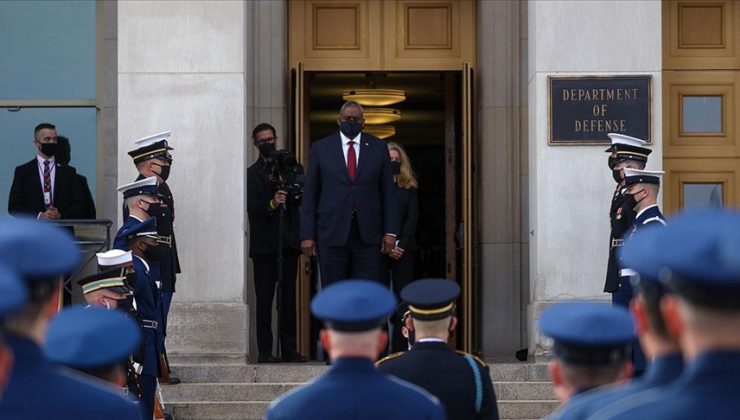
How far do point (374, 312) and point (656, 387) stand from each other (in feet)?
3.50

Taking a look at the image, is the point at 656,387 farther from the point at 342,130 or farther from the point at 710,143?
the point at 710,143

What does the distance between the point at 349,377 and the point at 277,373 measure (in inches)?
333

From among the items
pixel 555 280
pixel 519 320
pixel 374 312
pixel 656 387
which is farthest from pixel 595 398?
pixel 519 320

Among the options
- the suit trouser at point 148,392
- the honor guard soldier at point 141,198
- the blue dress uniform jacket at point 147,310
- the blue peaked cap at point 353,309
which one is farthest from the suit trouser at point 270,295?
the blue peaked cap at point 353,309

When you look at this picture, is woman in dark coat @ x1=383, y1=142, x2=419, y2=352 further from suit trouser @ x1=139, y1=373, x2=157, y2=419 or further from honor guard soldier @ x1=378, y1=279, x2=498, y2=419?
honor guard soldier @ x1=378, y1=279, x2=498, y2=419

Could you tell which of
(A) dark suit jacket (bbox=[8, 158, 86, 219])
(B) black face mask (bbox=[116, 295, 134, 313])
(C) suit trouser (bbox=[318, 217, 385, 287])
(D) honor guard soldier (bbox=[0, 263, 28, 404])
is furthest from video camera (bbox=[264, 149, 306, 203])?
(D) honor guard soldier (bbox=[0, 263, 28, 404])

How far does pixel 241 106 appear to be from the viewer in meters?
14.7

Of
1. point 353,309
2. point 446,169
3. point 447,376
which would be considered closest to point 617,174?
point 446,169

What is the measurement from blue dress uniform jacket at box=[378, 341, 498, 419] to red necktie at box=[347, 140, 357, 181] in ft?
21.5

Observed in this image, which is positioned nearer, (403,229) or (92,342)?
(92,342)

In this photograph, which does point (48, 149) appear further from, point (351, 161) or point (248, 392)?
point (248, 392)

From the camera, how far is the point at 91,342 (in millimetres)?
4543

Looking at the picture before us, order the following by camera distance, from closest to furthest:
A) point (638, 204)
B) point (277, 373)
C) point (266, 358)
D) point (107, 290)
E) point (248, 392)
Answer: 1. point (107, 290)
2. point (248, 392)
3. point (638, 204)
4. point (277, 373)
5. point (266, 358)

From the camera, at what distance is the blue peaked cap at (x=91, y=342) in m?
4.53
